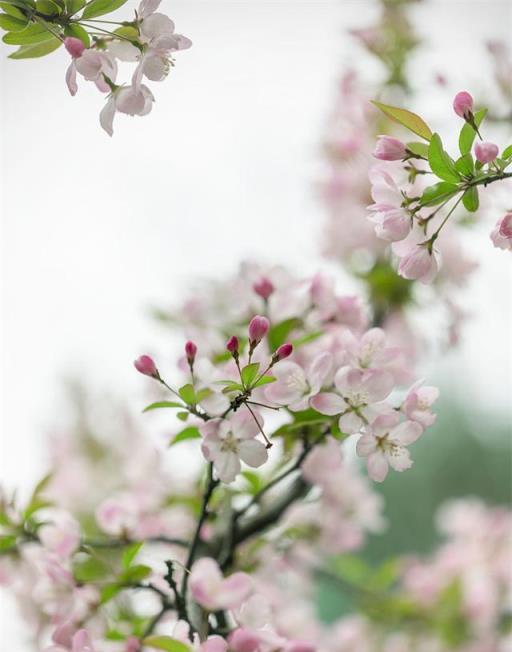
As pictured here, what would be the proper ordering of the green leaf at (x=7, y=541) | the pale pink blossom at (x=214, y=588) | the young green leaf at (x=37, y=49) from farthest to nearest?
the green leaf at (x=7, y=541), the young green leaf at (x=37, y=49), the pale pink blossom at (x=214, y=588)

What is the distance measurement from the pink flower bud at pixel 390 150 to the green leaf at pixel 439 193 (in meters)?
0.04

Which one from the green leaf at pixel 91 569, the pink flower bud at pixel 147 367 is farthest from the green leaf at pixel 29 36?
the green leaf at pixel 91 569

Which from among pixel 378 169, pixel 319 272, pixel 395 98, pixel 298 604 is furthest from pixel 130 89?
pixel 298 604

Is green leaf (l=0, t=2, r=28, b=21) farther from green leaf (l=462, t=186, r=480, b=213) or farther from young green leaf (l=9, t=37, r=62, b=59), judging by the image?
green leaf (l=462, t=186, r=480, b=213)

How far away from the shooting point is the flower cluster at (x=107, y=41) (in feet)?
1.55

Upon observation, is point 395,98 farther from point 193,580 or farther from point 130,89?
point 193,580

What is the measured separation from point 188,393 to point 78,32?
0.86 ft

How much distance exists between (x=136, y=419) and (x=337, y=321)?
0.73m

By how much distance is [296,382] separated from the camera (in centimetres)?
52

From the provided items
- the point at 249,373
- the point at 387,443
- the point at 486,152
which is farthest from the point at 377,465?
the point at 486,152

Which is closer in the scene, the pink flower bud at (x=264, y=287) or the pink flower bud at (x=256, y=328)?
the pink flower bud at (x=256, y=328)

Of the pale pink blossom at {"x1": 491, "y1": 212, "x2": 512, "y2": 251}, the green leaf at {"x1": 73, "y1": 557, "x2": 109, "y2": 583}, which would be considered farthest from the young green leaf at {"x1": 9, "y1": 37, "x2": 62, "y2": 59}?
the green leaf at {"x1": 73, "y1": 557, "x2": 109, "y2": 583}

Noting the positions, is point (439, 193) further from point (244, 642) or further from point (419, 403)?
point (244, 642)

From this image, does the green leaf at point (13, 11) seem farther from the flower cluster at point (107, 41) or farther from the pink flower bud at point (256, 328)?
the pink flower bud at point (256, 328)
